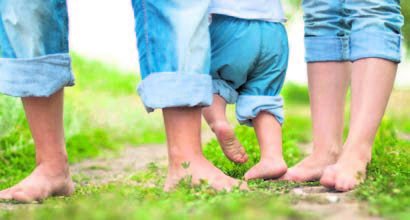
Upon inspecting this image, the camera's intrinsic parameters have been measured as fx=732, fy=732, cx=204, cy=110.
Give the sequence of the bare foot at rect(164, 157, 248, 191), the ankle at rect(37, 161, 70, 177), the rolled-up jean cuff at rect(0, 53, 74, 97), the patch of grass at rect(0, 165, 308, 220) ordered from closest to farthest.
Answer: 1. the patch of grass at rect(0, 165, 308, 220)
2. the bare foot at rect(164, 157, 248, 191)
3. the rolled-up jean cuff at rect(0, 53, 74, 97)
4. the ankle at rect(37, 161, 70, 177)

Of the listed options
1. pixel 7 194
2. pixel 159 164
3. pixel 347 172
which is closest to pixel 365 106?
pixel 347 172

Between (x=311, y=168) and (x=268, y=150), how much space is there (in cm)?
20

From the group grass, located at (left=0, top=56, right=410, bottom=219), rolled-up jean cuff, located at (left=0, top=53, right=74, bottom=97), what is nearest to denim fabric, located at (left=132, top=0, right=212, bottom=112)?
grass, located at (left=0, top=56, right=410, bottom=219)

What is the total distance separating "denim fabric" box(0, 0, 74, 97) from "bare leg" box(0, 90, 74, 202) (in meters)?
0.10

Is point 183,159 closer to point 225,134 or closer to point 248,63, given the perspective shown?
point 225,134

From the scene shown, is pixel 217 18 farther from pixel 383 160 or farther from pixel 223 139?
pixel 383 160

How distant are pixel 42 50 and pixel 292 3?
11.5 metres

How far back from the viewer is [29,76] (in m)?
2.77

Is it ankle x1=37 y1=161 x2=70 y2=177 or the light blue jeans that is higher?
the light blue jeans

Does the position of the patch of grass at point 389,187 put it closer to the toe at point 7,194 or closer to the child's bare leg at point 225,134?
the child's bare leg at point 225,134

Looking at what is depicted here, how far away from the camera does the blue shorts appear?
3.14 metres

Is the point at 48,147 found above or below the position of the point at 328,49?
below

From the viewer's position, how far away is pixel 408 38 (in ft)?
43.1

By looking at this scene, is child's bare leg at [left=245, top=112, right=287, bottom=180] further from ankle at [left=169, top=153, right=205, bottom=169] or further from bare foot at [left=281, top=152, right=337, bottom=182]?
ankle at [left=169, top=153, right=205, bottom=169]
